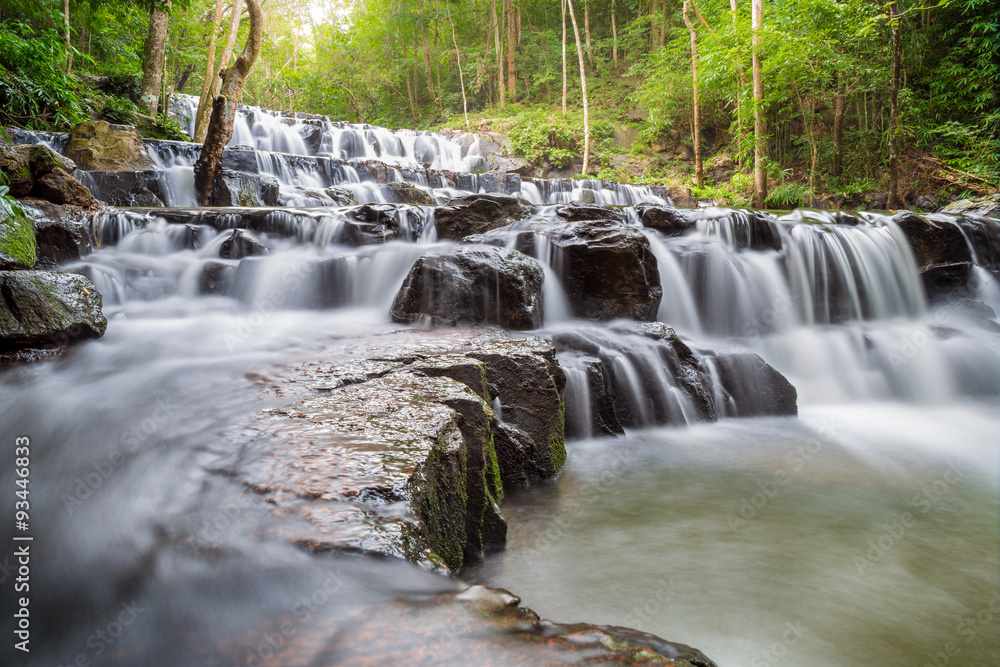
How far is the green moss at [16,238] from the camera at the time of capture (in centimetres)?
447

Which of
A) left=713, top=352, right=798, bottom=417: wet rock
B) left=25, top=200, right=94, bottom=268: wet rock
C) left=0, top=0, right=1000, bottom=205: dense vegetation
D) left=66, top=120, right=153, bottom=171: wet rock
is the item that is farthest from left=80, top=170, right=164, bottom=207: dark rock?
left=713, top=352, right=798, bottom=417: wet rock

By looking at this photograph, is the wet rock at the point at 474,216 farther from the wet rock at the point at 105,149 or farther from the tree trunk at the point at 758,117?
the tree trunk at the point at 758,117

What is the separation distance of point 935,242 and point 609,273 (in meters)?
5.57

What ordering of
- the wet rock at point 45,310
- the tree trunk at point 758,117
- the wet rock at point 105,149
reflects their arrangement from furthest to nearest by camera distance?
the tree trunk at point 758,117
the wet rock at point 105,149
the wet rock at point 45,310

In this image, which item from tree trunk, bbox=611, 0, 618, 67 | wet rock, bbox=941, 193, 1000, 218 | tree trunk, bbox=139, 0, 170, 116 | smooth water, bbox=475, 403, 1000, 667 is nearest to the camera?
smooth water, bbox=475, 403, 1000, 667

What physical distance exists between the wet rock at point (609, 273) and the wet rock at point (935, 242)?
15.5 ft

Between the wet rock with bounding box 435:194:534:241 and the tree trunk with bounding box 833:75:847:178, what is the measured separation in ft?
32.3

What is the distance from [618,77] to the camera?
78.0ft

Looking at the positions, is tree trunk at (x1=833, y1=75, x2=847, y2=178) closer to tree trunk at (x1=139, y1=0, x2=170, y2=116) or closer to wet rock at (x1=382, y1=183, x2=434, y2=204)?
wet rock at (x1=382, y1=183, x2=434, y2=204)

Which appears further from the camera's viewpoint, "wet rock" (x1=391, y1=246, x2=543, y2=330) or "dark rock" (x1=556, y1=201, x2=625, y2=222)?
"dark rock" (x1=556, y1=201, x2=625, y2=222)

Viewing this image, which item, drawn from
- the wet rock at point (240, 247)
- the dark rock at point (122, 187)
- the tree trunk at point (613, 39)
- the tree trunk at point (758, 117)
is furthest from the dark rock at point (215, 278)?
the tree trunk at point (613, 39)

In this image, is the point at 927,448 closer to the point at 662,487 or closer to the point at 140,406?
the point at 662,487

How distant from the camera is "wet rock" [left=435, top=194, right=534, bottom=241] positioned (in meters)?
7.30

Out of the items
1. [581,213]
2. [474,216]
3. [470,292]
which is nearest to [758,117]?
[581,213]
